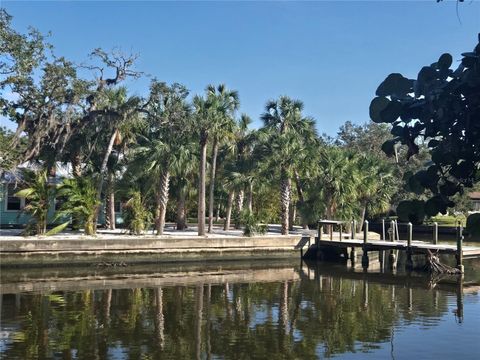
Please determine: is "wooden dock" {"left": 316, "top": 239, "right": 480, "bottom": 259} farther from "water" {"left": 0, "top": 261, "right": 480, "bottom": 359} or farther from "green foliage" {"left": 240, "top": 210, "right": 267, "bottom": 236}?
"green foliage" {"left": 240, "top": 210, "right": 267, "bottom": 236}

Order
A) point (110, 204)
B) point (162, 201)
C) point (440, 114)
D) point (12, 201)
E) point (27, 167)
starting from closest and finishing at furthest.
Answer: point (440, 114)
point (162, 201)
point (27, 167)
point (110, 204)
point (12, 201)

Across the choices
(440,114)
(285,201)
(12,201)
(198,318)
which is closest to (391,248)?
(285,201)

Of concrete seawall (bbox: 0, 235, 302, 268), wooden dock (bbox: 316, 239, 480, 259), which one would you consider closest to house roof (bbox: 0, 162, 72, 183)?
concrete seawall (bbox: 0, 235, 302, 268)

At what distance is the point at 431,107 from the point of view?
8.17 feet

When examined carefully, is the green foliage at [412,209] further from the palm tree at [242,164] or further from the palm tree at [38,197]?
the palm tree at [242,164]

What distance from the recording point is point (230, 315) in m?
15.9

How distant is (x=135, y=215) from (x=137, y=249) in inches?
115

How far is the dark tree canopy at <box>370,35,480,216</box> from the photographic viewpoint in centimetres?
245

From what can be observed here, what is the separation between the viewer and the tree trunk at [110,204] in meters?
30.2

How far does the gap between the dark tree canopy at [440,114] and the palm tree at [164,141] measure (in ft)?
83.1

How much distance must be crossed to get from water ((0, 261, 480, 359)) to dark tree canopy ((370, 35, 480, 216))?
9629 mm

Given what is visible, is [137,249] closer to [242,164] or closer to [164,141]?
[164,141]

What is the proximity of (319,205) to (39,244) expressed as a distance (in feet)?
56.4

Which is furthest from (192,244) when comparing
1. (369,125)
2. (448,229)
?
(369,125)
